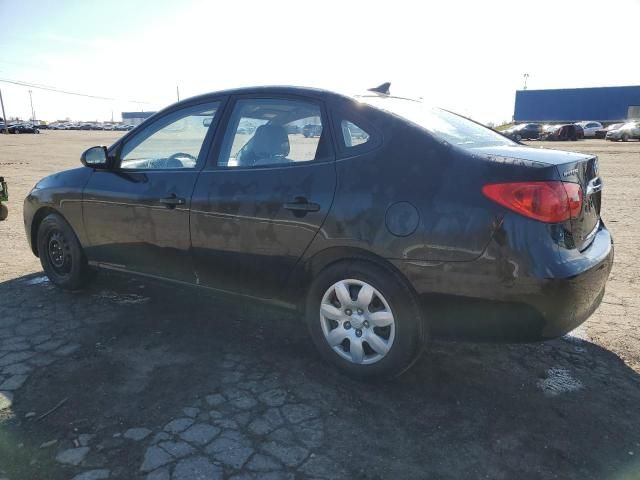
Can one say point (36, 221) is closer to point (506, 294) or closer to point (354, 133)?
point (354, 133)

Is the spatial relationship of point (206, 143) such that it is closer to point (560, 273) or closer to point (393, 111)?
point (393, 111)

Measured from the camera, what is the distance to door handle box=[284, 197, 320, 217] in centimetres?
287

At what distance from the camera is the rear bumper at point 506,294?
2.40 metres

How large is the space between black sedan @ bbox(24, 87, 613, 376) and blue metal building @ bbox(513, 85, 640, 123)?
6235cm

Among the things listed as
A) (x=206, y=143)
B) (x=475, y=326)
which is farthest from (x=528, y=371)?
(x=206, y=143)

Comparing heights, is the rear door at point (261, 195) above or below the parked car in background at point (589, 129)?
below

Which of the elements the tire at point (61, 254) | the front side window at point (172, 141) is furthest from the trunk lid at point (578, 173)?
the tire at point (61, 254)

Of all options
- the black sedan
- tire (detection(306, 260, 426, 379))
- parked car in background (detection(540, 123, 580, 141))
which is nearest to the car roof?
the black sedan

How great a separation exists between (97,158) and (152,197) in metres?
0.76

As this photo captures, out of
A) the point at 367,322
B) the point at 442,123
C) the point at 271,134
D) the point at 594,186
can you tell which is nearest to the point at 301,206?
the point at 271,134

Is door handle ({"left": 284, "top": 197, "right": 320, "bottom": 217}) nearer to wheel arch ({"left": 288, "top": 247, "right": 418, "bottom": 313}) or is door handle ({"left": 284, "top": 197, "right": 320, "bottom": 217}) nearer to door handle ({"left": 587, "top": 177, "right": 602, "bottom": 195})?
wheel arch ({"left": 288, "top": 247, "right": 418, "bottom": 313})

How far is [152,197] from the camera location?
3570mm

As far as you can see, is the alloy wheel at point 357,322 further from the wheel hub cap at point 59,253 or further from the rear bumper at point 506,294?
the wheel hub cap at point 59,253

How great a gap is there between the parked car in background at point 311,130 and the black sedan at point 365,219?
0.09 feet
